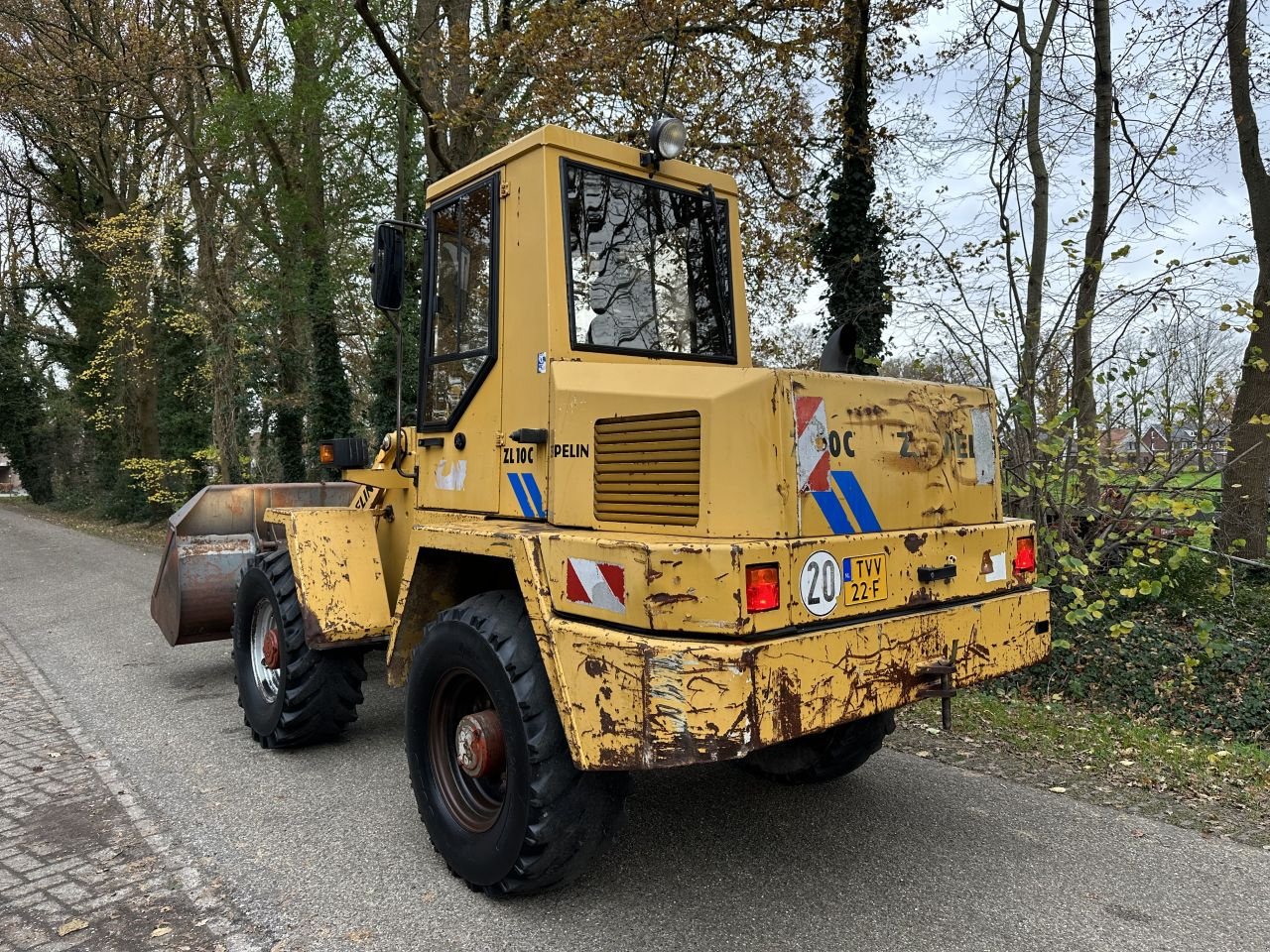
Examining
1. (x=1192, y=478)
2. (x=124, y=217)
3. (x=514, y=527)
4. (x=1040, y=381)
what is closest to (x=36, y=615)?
(x=514, y=527)

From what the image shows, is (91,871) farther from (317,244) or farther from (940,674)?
(317,244)

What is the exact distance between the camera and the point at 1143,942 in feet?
9.84

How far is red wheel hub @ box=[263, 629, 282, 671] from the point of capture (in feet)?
16.2

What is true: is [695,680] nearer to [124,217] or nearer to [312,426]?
[312,426]

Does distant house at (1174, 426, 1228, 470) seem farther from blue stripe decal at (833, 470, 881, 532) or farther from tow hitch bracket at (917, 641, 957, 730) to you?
blue stripe decal at (833, 470, 881, 532)

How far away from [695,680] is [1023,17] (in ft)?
34.5

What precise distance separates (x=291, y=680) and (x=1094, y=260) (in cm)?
660

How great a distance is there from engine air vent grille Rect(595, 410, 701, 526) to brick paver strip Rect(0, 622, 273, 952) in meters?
1.90

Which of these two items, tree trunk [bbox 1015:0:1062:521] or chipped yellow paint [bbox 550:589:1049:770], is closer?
chipped yellow paint [bbox 550:589:1049:770]

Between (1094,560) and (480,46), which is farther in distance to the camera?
(480,46)

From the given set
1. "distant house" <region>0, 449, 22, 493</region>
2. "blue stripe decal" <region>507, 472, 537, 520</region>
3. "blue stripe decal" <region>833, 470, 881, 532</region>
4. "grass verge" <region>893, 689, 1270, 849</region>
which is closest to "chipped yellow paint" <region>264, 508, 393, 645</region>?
"blue stripe decal" <region>507, 472, 537, 520</region>

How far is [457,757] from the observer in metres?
3.51

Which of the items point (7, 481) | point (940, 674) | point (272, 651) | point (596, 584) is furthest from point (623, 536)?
point (7, 481)

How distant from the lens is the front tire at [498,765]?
300cm
